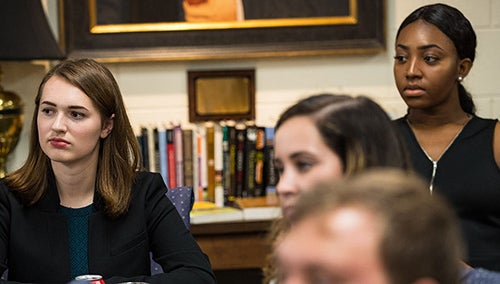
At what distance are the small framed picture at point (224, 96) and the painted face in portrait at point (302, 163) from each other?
7.96 ft

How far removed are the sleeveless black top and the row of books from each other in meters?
1.32

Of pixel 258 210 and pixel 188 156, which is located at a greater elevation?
pixel 188 156

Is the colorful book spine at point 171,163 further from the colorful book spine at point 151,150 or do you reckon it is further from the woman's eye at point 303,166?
the woman's eye at point 303,166

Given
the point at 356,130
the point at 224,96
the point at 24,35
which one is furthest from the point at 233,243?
the point at 356,130

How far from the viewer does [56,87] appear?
234 cm

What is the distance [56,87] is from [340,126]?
118 centimetres

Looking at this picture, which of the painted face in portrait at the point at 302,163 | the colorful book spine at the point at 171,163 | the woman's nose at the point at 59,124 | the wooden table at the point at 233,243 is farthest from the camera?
the colorful book spine at the point at 171,163

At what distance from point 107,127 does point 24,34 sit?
41.9 inches

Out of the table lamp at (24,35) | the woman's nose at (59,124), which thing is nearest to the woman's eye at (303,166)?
the woman's nose at (59,124)

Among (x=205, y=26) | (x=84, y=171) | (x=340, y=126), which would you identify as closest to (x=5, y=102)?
(x=205, y=26)

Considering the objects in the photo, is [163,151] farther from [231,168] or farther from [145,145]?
[231,168]

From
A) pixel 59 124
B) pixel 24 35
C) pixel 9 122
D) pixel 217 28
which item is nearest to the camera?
pixel 59 124

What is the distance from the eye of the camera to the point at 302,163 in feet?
4.31

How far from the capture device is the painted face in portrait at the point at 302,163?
4.27ft
